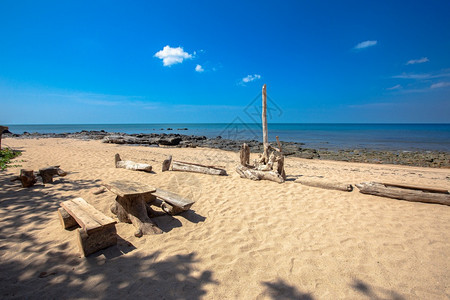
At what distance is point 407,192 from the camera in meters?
5.35

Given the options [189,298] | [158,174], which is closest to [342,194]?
[189,298]

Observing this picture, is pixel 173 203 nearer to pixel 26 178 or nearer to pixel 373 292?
pixel 373 292

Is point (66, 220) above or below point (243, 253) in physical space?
above

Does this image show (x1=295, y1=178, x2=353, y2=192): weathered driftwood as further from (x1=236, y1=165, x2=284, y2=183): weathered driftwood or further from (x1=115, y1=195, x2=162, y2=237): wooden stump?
(x1=115, y1=195, x2=162, y2=237): wooden stump

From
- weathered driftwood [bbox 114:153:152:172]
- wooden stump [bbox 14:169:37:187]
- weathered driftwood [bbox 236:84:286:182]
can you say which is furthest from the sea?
wooden stump [bbox 14:169:37:187]

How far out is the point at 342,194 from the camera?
5.87 meters

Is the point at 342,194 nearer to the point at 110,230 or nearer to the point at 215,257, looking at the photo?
the point at 215,257

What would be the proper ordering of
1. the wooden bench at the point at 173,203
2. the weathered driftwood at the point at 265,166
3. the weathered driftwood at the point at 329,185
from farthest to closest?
the weathered driftwood at the point at 265,166, the weathered driftwood at the point at 329,185, the wooden bench at the point at 173,203

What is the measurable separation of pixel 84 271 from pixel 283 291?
2632mm

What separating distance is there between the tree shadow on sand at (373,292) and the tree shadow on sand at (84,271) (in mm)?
1897

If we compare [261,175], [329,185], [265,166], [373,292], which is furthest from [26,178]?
[329,185]

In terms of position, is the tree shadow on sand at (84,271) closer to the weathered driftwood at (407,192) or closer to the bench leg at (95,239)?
the bench leg at (95,239)

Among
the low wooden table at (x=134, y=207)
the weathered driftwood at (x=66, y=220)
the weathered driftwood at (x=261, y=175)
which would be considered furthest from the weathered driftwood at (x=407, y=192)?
the weathered driftwood at (x=66, y=220)

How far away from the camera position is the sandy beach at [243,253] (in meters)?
2.47
